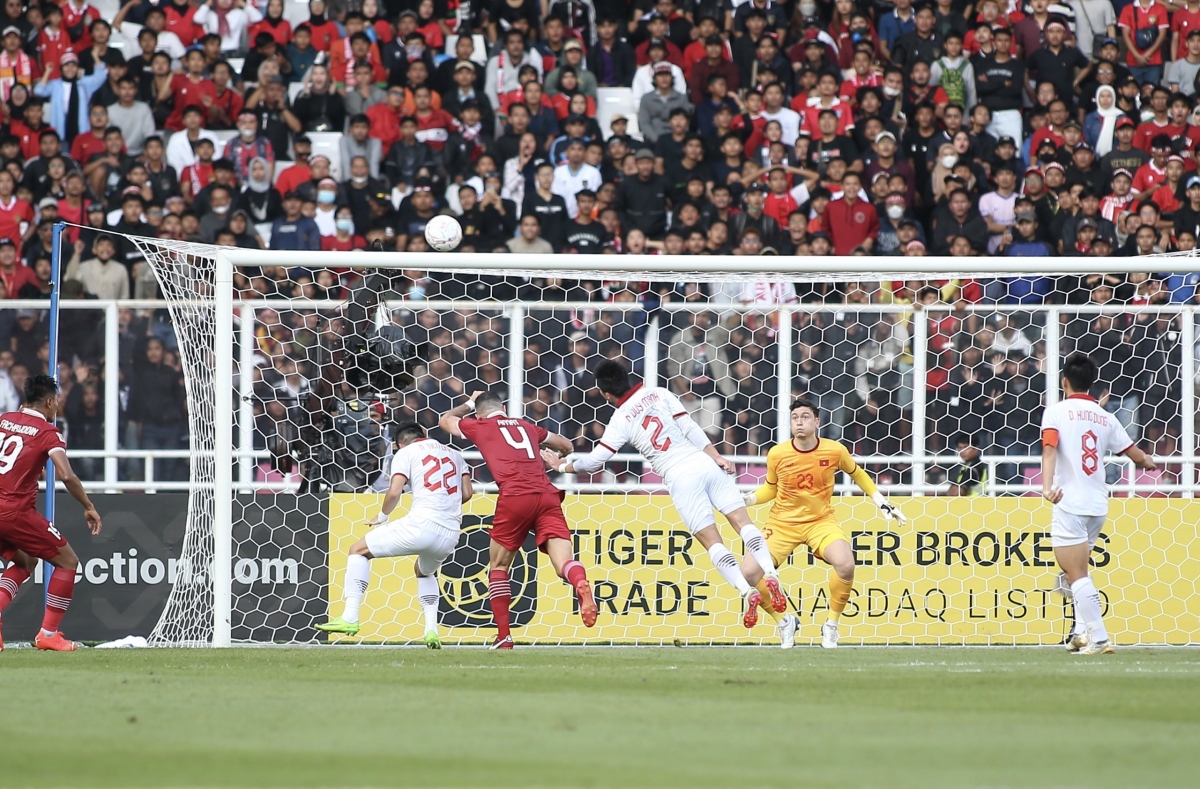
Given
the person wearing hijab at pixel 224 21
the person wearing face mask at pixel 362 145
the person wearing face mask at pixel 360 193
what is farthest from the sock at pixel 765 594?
the person wearing hijab at pixel 224 21

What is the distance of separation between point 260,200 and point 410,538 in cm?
713

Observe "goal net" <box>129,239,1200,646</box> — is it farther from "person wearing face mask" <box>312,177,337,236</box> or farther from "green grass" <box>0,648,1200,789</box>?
"person wearing face mask" <box>312,177,337,236</box>

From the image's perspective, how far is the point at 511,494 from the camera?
11.6 metres

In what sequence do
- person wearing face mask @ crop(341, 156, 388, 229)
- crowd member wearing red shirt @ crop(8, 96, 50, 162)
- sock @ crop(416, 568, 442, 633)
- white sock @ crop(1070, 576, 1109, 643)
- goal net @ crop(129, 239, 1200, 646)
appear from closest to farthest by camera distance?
white sock @ crop(1070, 576, 1109, 643), sock @ crop(416, 568, 442, 633), goal net @ crop(129, 239, 1200, 646), person wearing face mask @ crop(341, 156, 388, 229), crowd member wearing red shirt @ crop(8, 96, 50, 162)

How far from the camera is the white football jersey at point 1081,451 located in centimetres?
1082

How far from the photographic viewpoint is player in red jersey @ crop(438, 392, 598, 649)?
11.6 meters

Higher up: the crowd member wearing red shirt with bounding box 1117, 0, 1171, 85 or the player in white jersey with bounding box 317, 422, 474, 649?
the crowd member wearing red shirt with bounding box 1117, 0, 1171, 85

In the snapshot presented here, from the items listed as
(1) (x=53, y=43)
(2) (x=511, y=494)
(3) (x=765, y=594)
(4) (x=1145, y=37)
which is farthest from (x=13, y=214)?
(4) (x=1145, y=37)

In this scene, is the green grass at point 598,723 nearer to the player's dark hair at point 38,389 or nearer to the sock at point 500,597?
the sock at point 500,597

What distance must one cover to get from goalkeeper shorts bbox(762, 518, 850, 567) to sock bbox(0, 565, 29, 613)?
5.82 m

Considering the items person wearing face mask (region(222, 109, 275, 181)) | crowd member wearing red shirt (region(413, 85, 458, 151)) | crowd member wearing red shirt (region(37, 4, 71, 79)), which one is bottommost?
person wearing face mask (region(222, 109, 275, 181))

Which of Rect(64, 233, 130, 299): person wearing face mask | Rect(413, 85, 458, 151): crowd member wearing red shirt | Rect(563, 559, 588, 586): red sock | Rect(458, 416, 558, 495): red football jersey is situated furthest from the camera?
Rect(413, 85, 458, 151): crowd member wearing red shirt

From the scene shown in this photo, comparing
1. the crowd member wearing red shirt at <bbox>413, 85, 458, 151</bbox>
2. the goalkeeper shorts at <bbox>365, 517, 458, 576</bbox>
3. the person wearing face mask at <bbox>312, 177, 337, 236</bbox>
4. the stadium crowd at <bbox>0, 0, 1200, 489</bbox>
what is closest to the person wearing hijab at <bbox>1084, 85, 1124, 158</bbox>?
the stadium crowd at <bbox>0, 0, 1200, 489</bbox>

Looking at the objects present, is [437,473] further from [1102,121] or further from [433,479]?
[1102,121]
